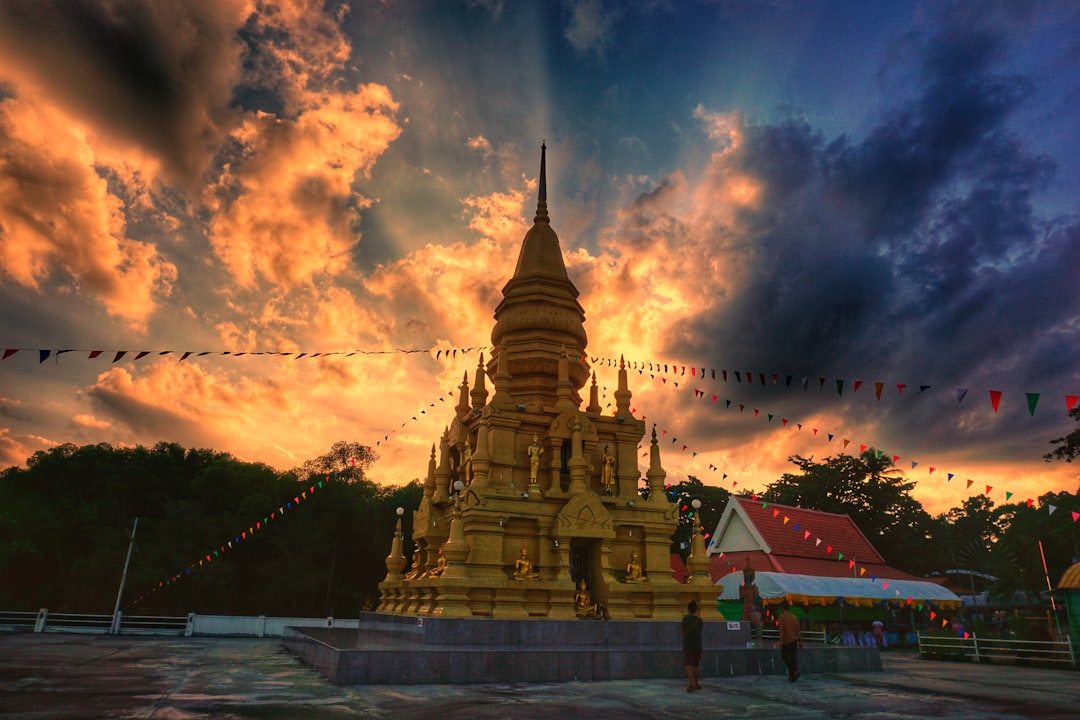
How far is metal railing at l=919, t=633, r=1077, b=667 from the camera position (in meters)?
20.4

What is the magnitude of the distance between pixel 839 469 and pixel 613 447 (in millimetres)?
33216

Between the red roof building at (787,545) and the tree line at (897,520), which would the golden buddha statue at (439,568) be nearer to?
the red roof building at (787,545)

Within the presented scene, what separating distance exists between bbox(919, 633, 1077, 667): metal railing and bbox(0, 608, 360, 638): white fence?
22.9 metres

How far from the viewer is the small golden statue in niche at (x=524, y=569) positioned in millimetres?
18281

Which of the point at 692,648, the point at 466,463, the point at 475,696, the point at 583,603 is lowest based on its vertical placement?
the point at 475,696

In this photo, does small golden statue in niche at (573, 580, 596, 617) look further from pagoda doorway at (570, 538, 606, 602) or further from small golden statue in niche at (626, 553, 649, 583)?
small golden statue in niche at (626, 553, 649, 583)

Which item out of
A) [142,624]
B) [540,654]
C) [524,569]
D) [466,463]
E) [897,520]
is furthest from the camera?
[897,520]

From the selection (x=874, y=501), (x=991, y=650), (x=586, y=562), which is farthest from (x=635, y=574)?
(x=874, y=501)

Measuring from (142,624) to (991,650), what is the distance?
34.2 metres

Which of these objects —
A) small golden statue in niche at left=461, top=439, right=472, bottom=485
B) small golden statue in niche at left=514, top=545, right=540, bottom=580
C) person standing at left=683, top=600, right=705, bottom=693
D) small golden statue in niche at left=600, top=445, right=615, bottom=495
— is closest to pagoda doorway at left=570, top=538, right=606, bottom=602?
small golden statue in niche at left=514, top=545, right=540, bottom=580

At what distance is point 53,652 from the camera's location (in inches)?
707

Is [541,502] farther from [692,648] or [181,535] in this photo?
[181,535]

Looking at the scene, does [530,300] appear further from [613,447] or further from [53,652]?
[53,652]

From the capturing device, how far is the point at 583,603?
61.4 ft
